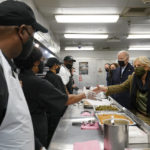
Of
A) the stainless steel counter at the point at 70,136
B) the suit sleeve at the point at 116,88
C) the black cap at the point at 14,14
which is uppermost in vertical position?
the black cap at the point at 14,14

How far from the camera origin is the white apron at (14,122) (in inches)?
25.6

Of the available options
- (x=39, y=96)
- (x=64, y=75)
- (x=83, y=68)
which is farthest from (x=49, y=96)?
(x=83, y=68)

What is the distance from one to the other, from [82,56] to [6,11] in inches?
370

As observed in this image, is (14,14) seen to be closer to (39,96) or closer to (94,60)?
(39,96)

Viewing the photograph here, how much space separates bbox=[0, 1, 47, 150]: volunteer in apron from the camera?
641 millimetres

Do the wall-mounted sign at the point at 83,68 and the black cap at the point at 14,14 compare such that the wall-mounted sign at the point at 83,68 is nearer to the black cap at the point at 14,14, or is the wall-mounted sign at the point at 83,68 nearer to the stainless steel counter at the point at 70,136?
the stainless steel counter at the point at 70,136

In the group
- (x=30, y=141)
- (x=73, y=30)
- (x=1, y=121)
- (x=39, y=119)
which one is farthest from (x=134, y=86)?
(x=73, y=30)

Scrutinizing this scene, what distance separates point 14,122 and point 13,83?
0.16 m

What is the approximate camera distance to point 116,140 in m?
0.99

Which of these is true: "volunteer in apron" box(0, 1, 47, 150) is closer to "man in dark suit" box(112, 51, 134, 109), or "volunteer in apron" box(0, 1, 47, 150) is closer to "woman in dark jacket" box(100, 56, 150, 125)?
"woman in dark jacket" box(100, 56, 150, 125)

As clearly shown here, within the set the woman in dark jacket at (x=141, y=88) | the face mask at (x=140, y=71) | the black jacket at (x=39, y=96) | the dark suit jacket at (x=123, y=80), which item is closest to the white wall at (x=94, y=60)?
the dark suit jacket at (x=123, y=80)

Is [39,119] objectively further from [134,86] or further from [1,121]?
[134,86]

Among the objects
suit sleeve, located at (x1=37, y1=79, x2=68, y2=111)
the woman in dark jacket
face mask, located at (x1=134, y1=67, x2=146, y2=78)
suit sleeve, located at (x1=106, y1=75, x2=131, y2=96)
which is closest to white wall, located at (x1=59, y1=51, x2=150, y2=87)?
suit sleeve, located at (x1=106, y1=75, x2=131, y2=96)

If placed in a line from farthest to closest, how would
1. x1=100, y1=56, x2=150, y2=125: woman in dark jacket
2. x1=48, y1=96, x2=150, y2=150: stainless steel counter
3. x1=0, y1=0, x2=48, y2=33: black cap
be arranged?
x1=100, y1=56, x2=150, y2=125: woman in dark jacket
x1=48, y1=96, x2=150, y2=150: stainless steel counter
x1=0, y1=0, x2=48, y2=33: black cap
